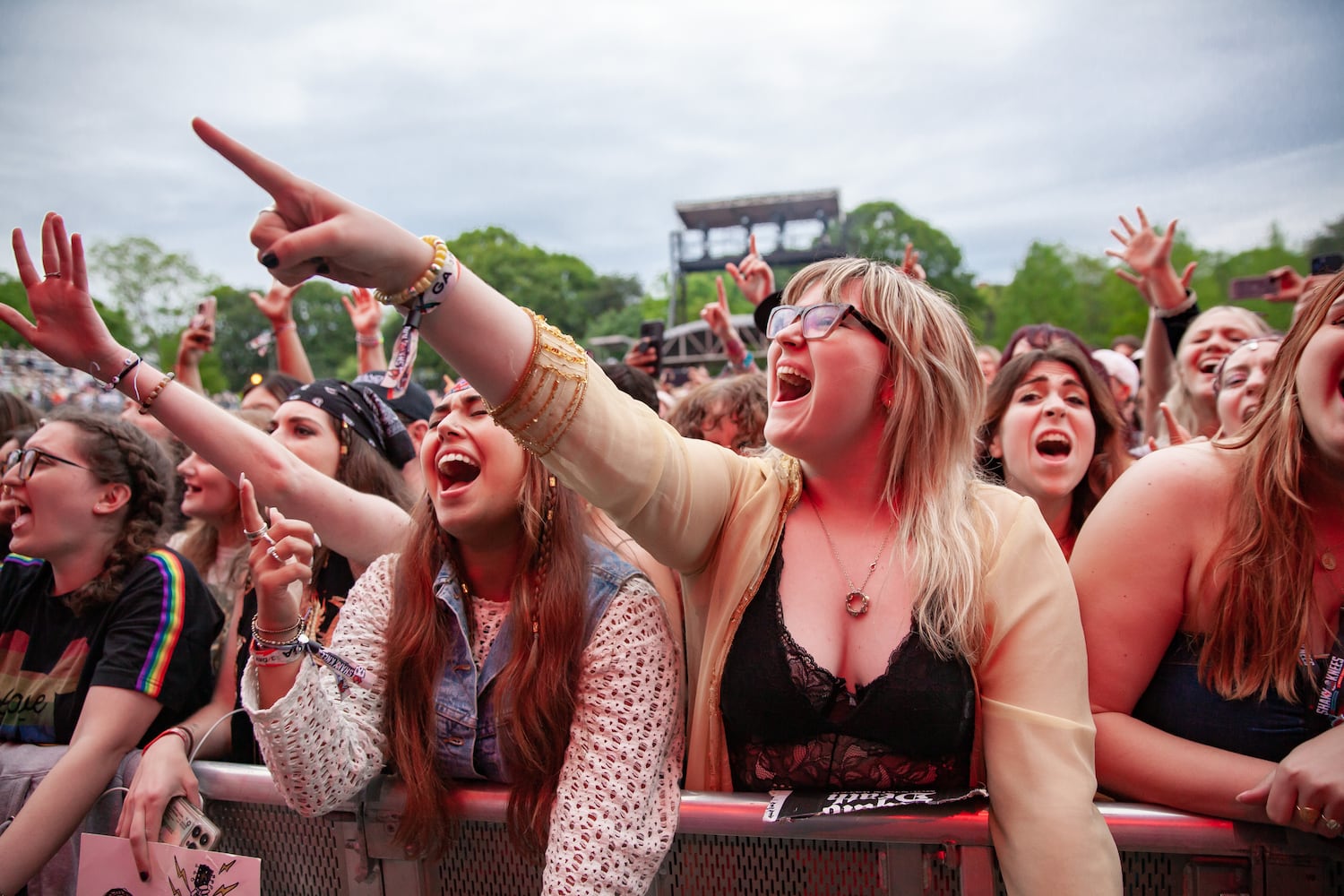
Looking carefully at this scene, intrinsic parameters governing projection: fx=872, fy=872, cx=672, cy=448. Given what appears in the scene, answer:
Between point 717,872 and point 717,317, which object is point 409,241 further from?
point 717,317

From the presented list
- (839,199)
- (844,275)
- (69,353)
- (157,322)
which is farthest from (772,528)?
(839,199)

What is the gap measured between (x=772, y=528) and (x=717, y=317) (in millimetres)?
3176

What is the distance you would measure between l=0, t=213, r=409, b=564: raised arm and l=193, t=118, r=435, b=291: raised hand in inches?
37.1

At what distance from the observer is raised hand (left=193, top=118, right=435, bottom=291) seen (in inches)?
47.8

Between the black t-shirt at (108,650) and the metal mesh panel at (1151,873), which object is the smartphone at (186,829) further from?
the metal mesh panel at (1151,873)

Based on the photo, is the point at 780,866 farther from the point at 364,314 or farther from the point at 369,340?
the point at 364,314

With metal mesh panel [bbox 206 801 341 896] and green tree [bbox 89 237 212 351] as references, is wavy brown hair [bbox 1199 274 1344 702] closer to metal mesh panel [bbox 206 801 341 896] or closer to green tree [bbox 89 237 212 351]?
metal mesh panel [bbox 206 801 341 896]

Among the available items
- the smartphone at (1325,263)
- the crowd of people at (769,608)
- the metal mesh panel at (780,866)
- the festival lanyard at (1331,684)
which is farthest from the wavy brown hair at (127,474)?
the smartphone at (1325,263)

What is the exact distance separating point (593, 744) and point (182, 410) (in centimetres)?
135

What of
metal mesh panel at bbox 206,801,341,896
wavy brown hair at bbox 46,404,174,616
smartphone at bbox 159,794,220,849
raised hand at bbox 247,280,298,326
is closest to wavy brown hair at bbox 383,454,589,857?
metal mesh panel at bbox 206,801,341,896

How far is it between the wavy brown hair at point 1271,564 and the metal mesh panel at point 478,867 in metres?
1.53

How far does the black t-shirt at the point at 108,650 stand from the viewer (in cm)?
237

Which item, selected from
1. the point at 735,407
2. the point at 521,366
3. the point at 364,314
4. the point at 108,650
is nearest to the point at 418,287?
the point at 521,366

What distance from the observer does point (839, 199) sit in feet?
198
